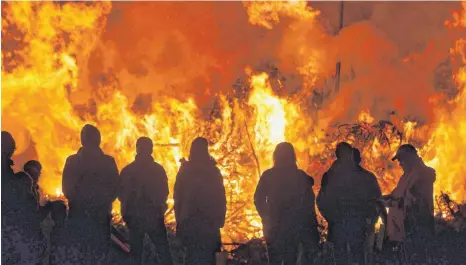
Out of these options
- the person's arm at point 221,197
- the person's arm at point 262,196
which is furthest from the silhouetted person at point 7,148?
the person's arm at point 262,196

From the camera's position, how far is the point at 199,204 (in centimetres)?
871

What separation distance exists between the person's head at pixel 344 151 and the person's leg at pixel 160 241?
7.86 feet

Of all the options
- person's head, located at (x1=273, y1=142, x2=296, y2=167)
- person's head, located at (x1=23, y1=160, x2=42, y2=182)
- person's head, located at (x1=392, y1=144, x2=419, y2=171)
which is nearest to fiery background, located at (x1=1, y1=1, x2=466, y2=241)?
person's head, located at (x1=23, y1=160, x2=42, y2=182)

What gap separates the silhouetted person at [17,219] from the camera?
871 cm

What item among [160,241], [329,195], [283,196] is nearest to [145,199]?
[160,241]

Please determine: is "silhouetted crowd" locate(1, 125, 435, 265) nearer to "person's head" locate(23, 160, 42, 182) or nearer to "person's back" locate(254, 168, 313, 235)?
"person's back" locate(254, 168, 313, 235)

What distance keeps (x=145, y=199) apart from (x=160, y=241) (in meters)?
0.59

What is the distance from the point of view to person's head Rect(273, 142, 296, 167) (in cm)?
835

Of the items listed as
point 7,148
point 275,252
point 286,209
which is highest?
point 7,148

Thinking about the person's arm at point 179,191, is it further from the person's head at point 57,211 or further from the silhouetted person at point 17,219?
the silhouetted person at point 17,219

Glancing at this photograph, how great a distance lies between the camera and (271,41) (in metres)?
14.2

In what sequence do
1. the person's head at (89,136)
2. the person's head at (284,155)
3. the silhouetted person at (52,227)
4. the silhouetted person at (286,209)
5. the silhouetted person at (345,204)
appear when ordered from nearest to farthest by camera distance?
the person's head at (284,155)
the silhouetted person at (286,209)
the silhouetted person at (345,204)
the person's head at (89,136)
the silhouetted person at (52,227)

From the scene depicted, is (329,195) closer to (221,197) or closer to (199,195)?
(221,197)

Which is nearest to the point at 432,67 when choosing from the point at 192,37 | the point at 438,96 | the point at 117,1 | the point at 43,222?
the point at 438,96
